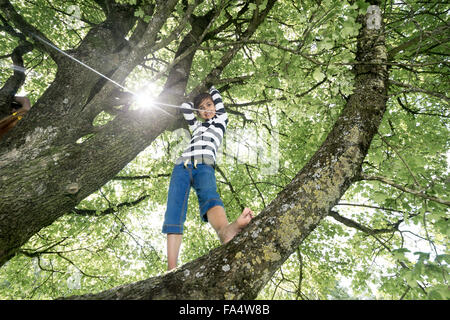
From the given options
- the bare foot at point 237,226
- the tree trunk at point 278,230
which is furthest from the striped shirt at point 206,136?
the tree trunk at point 278,230

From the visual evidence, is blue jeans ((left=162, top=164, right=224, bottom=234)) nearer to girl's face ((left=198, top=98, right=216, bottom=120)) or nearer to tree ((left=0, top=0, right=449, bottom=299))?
tree ((left=0, top=0, right=449, bottom=299))

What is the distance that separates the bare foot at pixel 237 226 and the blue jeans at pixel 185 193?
20.3 inches

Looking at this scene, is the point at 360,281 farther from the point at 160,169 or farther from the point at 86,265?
the point at 86,265

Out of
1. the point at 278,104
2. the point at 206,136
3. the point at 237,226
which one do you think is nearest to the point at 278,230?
the point at 237,226

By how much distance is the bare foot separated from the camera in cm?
224

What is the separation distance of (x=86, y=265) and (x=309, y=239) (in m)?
7.03

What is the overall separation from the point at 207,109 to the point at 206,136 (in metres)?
0.61

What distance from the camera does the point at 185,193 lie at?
310cm

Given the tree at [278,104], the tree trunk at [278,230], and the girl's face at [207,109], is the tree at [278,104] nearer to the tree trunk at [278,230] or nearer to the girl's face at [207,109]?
the tree trunk at [278,230]

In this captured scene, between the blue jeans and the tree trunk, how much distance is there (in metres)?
1.12

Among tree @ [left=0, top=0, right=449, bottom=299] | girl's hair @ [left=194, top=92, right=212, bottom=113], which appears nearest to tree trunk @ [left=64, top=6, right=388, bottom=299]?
tree @ [left=0, top=0, right=449, bottom=299]

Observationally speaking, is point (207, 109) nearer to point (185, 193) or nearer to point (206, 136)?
point (206, 136)
